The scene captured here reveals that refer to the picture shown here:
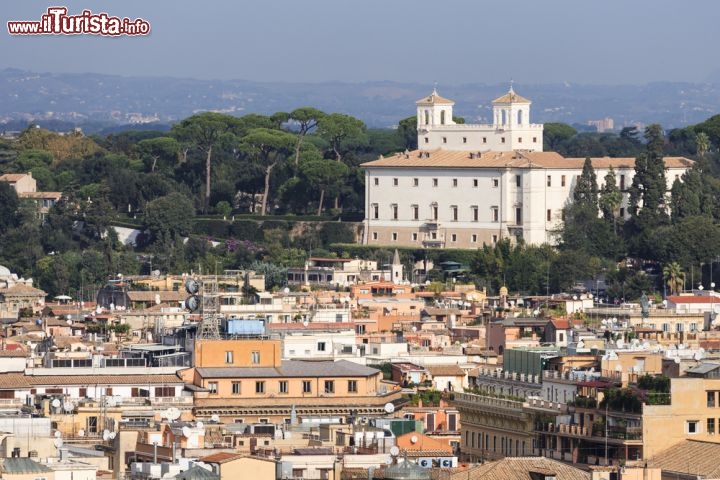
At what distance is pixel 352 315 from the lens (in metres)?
67.6

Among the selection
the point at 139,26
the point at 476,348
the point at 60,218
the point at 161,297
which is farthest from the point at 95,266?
the point at 476,348

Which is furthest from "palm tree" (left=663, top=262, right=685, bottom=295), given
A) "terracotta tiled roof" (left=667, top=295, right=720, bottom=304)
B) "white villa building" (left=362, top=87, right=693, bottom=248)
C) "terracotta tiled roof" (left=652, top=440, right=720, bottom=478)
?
"terracotta tiled roof" (left=652, top=440, right=720, bottom=478)

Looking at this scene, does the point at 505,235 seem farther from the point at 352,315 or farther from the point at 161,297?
the point at 352,315

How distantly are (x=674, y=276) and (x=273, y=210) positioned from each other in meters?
28.8

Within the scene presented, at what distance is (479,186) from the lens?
102500mm

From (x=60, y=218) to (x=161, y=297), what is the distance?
3021cm

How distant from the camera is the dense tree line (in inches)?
3647

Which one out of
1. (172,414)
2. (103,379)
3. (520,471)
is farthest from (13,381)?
(520,471)

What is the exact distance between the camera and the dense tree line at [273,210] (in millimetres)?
92625

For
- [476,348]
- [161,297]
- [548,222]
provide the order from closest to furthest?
[476,348], [161,297], [548,222]

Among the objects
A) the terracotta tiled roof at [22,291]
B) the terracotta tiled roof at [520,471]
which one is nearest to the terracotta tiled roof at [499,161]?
the terracotta tiled roof at [22,291]

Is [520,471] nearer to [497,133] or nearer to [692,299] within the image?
[692,299]

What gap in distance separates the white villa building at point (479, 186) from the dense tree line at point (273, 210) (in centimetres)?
138

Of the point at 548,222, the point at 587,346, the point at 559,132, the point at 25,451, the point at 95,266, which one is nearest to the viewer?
the point at 25,451
